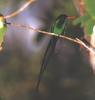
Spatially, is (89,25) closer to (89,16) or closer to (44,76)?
(89,16)

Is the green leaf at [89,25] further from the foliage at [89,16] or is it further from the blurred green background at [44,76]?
the blurred green background at [44,76]

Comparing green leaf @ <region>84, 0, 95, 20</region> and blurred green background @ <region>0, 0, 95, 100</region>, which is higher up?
green leaf @ <region>84, 0, 95, 20</region>

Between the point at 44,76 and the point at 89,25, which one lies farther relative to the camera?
the point at 44,76

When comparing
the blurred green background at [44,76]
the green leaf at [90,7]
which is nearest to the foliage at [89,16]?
the green leaf at [90,7]

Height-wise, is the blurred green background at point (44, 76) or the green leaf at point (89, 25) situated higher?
the green leaf at point (89, 25)

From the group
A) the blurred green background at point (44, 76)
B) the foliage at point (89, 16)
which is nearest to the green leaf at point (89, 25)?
the foliage at point (89, 16)

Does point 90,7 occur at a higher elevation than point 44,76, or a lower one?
higher

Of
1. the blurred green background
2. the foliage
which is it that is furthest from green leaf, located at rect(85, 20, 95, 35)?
the blurred green background

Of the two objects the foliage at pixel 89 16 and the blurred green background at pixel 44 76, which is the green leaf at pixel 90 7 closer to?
the foliage at pixel 89 16

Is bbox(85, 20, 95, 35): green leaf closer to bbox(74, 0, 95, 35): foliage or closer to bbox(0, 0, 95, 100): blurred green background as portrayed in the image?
bbox(74, 0, 95, 35): foliage

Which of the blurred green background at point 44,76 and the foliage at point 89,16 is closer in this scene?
the foliage at point 89,16

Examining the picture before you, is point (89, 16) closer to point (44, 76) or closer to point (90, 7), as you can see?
point (90, 7)

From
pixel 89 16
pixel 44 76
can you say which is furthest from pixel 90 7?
pixel 44 76

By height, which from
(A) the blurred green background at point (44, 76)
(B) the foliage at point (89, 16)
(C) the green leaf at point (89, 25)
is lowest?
(A) the blurred green background at point (44, 76)
